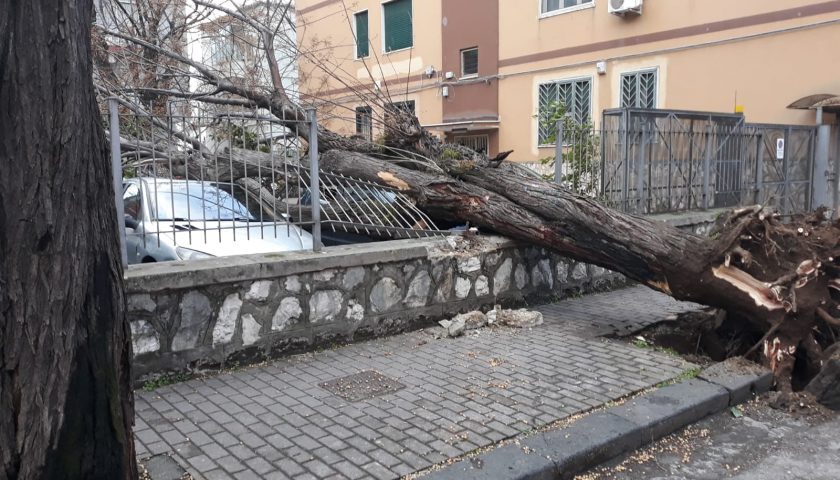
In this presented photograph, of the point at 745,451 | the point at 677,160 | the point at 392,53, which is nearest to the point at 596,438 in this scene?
the point at 745,451

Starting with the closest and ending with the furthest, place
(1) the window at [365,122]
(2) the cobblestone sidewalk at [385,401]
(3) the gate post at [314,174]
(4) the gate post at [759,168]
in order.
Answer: (2) the cobblestone sidewalk at [385,401] < (3) the gate post at [314,174] < (1) the window at [365,122] < (4) the gate post at [759,168]

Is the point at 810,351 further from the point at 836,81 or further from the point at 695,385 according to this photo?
the point at 836,81

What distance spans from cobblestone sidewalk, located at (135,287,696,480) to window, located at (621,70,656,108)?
10.8 metres

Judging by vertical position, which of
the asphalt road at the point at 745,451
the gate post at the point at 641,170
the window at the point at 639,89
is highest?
the window at the point at 639,89

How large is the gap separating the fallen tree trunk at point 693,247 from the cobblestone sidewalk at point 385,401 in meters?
0.72

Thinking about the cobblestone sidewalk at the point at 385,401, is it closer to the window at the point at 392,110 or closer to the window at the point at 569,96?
the window at the point at 392,110

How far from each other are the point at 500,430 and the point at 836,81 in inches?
460

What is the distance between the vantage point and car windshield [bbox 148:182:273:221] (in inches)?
214

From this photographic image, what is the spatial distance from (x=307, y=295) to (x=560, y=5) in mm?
14016

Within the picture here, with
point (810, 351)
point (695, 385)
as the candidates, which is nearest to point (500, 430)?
point (695, 385)

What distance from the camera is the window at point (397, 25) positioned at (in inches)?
816

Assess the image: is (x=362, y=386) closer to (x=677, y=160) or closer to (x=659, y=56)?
(x=677, y=160)

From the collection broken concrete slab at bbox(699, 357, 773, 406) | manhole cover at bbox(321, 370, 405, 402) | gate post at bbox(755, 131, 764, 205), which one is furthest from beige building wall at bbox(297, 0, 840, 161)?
broken concrete slab at bbox(699, 357, 773, 406)

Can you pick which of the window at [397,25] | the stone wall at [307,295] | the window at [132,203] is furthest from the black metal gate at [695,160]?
the window at [397,25]
